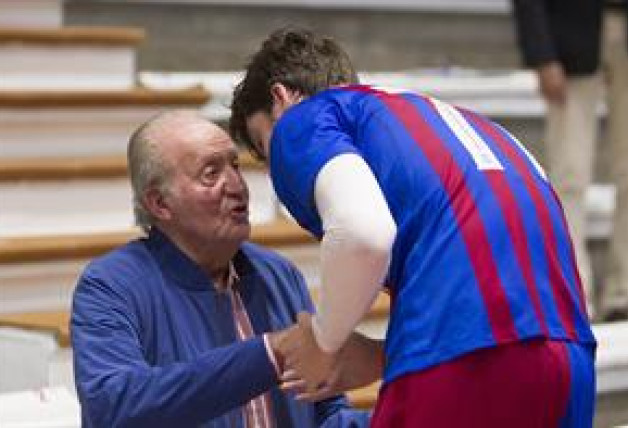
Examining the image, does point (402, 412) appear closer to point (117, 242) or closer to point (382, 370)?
point (382, 370)

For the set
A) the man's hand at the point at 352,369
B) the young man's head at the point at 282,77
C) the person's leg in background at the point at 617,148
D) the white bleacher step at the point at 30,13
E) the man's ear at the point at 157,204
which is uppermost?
the young man's head at the point at 282,77

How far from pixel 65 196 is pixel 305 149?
2004mm

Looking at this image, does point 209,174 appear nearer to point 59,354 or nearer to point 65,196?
point 59,354

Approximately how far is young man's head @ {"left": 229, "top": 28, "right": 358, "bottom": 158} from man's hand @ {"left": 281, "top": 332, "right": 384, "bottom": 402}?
0.89 feet

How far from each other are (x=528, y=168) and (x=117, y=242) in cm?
178

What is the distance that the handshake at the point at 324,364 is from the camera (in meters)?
1.87

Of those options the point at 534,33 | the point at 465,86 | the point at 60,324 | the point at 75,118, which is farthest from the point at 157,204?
the point at 465,86

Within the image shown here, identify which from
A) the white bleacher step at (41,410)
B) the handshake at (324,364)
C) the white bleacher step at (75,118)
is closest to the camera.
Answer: the handshake at (324,364)

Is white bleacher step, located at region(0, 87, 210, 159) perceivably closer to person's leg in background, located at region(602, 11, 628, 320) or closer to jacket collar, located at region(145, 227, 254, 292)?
person's leg in background, located at region(602, 11, 628, 320)

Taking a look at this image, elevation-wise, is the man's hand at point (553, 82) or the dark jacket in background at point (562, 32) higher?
the dark jacket in background at point (562, 32)

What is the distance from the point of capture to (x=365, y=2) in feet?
16.8

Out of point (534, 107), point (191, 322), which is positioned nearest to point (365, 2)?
point (534, 107)

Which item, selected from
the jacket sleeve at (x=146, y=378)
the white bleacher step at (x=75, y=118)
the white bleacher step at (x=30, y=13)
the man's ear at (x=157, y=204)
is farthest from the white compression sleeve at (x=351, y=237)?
the white bleacher step at (x=30, y=13)

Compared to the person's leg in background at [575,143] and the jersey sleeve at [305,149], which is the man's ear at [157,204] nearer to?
the jersey sleeve at [305,149]
